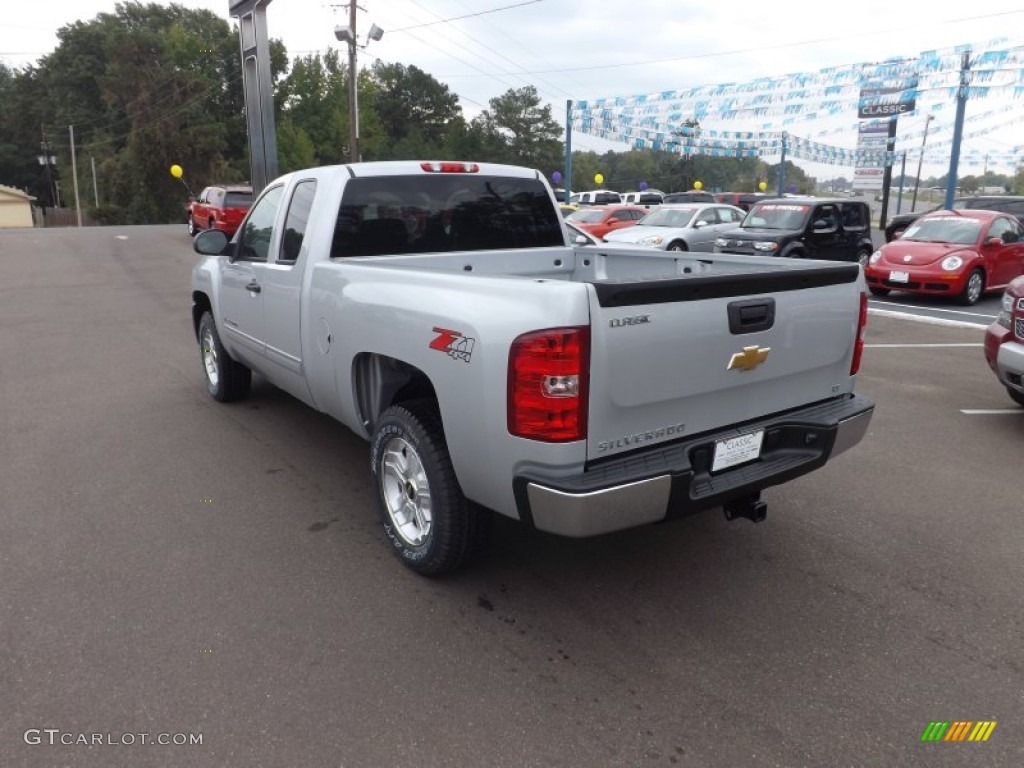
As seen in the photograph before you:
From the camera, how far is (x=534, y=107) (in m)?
97.3

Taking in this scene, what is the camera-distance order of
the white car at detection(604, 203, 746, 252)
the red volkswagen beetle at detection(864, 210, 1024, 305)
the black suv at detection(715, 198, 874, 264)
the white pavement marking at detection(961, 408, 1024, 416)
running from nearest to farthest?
the white pavement marking at detection(961, 408, 1024, 416) < the red volkswagen beetle at detection(864, 210, 1024, 305) < the black suv at detection(715, 198, 874, 264) < the white car at detection(604, 203, 746, 252)

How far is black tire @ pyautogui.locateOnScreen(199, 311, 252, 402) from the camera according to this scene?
609cm

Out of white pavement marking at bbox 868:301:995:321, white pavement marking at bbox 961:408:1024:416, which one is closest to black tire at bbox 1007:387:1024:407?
white pavement marking at bbox 961:408:1024:416

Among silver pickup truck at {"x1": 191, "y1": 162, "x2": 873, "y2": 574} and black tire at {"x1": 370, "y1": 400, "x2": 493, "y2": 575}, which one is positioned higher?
silver pickup truck at {"x1": 191, "y1": 162, "x2": 873, "y2": 574}

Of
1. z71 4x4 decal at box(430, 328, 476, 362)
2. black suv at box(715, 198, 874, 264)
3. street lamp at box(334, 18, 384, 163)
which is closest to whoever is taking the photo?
z71 4x4 decal at box(430, 328, 476, 362)

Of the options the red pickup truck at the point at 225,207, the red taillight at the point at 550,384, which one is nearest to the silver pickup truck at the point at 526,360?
the red taillight at the point at 550,384

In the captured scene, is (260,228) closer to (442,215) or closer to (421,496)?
(442,215)

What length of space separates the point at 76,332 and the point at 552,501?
930 centimetres

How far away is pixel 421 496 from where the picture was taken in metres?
3.37

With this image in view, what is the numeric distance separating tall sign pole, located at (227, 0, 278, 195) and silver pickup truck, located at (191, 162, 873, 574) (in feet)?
→ 36.4

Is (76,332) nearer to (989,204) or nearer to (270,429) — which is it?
(270,429)

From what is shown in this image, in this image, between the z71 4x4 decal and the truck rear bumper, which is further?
the z71 4x4 decal

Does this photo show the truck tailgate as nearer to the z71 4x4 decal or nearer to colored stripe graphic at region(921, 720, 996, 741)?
the z71 4x4 decal

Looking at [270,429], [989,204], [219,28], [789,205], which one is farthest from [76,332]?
[219,28]
